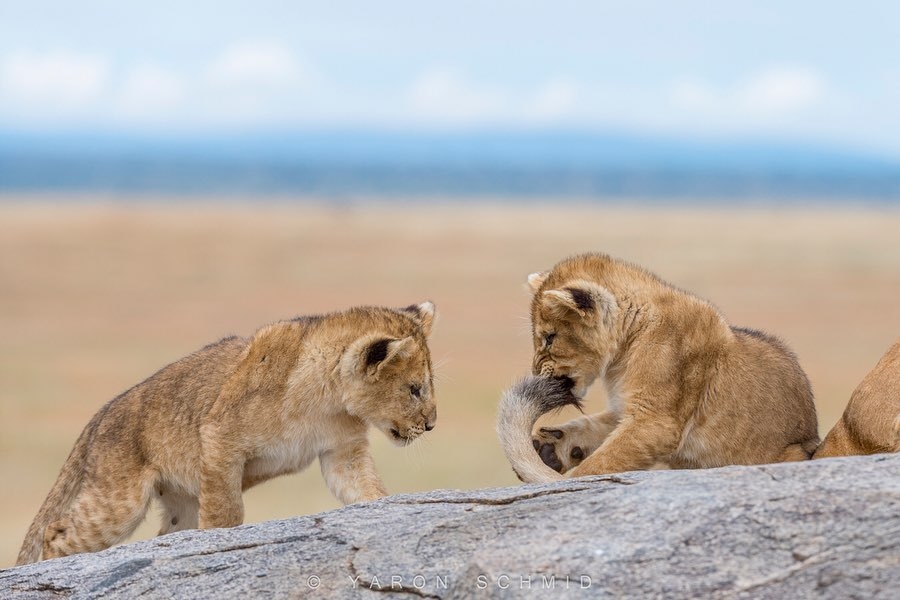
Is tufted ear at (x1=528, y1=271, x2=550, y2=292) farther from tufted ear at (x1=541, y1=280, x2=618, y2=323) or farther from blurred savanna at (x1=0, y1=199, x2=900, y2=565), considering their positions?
tufted ear at (x1=541, y1=280, x2=618, y2=323)

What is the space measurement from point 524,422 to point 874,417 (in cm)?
194

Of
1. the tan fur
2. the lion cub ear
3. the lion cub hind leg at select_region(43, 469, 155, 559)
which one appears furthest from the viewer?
the lion cub hind leg at select_region(43, 469, 155, 559)

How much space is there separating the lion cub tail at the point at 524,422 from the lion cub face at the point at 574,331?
0.31m

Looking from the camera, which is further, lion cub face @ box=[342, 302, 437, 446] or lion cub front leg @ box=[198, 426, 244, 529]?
lion cub face @ box=[342, 302, 437, 446]

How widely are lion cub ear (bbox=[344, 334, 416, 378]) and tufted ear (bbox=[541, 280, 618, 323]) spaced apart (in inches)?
40.1

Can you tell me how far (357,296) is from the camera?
4119 cm

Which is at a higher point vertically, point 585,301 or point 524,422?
point 585,301

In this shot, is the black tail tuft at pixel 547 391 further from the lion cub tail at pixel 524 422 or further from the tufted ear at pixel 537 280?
the tufted ear at pixel 537 280

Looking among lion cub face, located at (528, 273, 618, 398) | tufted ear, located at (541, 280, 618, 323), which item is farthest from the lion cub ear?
tufted ear, located at (541, 280, 618, 323)

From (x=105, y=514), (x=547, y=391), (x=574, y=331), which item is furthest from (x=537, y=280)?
(x=105, y=514)

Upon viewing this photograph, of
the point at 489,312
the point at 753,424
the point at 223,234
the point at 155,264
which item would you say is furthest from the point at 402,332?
the point at 223,234

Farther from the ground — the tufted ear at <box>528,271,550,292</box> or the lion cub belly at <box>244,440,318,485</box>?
the tufted ear at <box>528,271,550,292</box>

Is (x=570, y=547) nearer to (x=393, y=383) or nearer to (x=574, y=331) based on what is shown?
(x=574, y=331)

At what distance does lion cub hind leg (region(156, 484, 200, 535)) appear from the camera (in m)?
8.91
